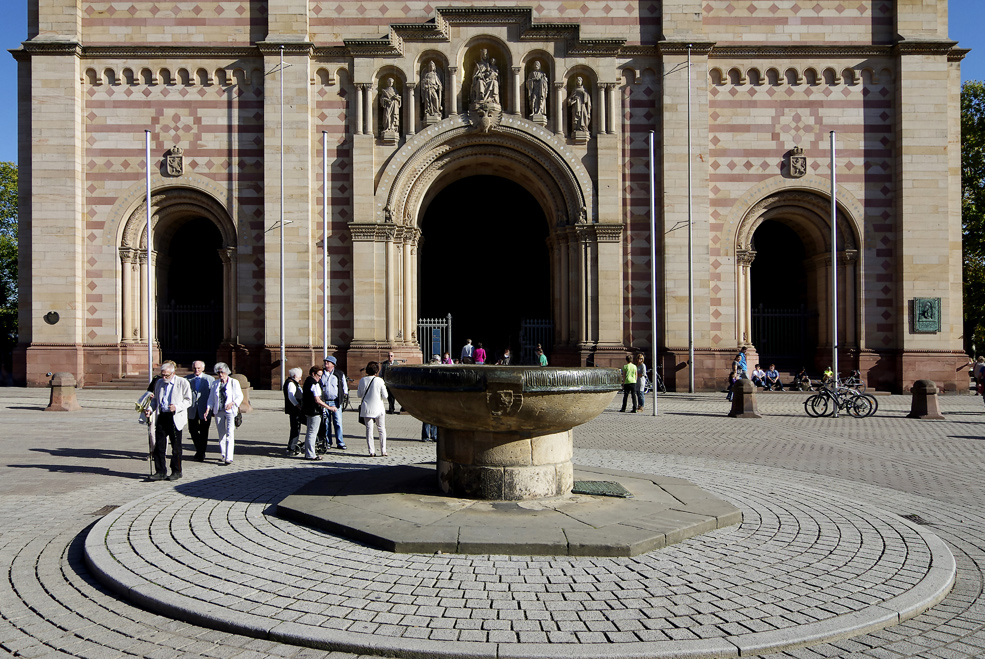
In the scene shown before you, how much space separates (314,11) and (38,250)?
1267cm

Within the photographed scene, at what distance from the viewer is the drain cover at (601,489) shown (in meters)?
7.21

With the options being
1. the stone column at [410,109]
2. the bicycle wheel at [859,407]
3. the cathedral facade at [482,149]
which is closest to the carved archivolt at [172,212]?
the cathedral facade at [482,149]

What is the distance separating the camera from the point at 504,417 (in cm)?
648

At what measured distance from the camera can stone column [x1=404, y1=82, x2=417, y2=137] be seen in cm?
2431

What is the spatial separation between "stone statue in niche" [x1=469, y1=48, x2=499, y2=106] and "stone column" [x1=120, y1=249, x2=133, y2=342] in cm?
1342

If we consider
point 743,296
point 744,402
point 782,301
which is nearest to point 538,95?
point 743,296

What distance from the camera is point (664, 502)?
22.9 feet

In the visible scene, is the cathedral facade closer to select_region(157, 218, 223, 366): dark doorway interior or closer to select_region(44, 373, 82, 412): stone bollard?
select_region(157, 218, 223, 366): dark doorway interior

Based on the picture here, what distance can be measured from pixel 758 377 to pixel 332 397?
1729cm

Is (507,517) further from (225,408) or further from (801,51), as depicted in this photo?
(801,51)

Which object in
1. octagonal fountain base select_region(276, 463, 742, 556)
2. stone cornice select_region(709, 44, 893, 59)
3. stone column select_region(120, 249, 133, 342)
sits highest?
stone cornice select_region(709, 44, 893, 59)

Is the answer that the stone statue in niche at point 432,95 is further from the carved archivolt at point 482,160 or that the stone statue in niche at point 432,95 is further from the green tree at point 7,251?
the green tree at point 7,251

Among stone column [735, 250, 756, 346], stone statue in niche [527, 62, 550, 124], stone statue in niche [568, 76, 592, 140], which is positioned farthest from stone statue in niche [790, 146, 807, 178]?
stone statue in niche [527, 62, 550, 124]

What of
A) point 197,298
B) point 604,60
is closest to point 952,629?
point 604,60
